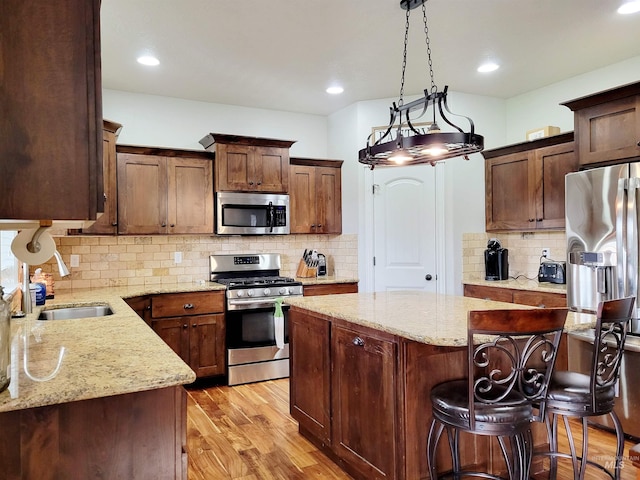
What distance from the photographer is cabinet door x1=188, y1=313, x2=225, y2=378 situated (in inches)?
166

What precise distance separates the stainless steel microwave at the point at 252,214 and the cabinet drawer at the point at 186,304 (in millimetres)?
684

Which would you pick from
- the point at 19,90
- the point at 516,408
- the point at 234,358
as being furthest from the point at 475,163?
the point at 19,90

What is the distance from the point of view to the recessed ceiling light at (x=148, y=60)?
3697 mm

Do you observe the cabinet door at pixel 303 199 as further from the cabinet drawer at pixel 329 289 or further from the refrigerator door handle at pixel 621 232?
the refrigerator door handle at pixel 621 232

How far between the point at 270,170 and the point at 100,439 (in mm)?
3652

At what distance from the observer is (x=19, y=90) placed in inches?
44.3

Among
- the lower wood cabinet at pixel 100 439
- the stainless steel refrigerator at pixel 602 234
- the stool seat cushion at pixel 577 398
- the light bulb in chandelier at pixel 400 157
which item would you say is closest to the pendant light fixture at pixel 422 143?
the light bulb in chandelier at pixel 400 157

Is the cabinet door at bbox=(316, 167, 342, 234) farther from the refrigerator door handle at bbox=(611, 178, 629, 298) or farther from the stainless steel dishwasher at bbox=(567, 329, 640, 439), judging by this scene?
the stainless steel dishwasher at bbox=(567, 329, 640, 439)

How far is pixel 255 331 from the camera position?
4.42 m

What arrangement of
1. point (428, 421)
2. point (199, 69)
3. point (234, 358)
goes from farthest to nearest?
point (234, 358), point (199, 69), point (428, 421)

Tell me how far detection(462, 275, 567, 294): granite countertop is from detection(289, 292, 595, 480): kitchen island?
115 centimetres

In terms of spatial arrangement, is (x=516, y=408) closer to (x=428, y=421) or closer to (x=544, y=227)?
(x=428, y=421)

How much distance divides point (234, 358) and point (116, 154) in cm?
215

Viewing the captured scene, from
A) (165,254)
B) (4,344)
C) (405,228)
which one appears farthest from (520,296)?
(4,344)
